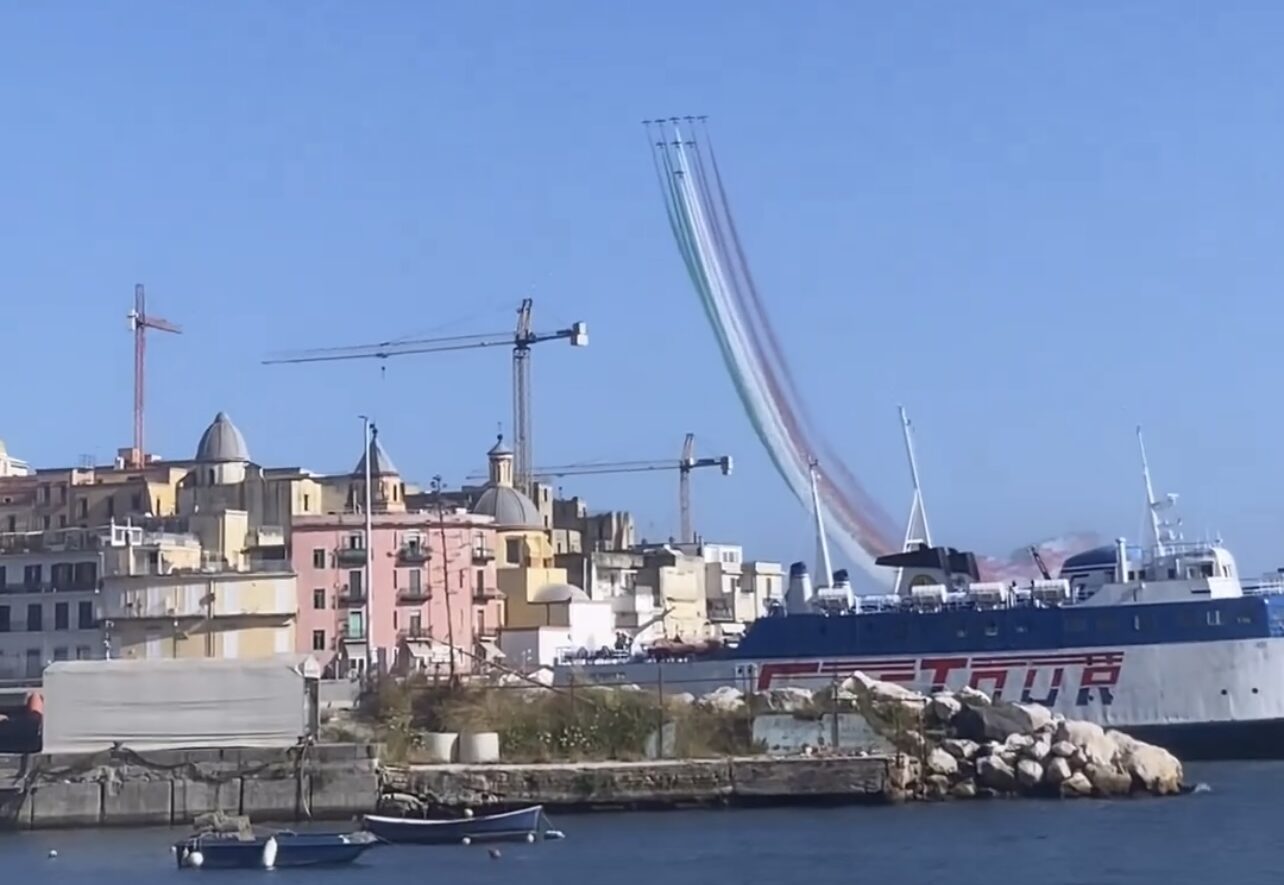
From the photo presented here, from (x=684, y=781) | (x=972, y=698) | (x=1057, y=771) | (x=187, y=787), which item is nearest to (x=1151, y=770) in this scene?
(x=1057, y=771)

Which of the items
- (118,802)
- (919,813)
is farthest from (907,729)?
(118,802)

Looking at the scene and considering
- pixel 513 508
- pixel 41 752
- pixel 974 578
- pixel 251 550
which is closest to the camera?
pixel 41 752

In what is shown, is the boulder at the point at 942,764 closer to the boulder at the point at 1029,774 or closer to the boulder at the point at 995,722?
the boulder at the point at 1029,774

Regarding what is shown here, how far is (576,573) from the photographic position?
80.1 metres

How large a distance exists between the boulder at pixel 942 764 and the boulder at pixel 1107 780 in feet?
9.38

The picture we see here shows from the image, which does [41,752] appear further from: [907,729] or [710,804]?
[907,729]

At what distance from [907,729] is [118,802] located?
1685cm

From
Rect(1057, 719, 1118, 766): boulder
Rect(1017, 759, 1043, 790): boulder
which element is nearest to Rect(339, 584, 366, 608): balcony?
Rect(1057, 719, 1118, 766): boulder

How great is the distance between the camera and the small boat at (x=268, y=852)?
117ft

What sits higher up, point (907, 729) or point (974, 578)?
point (974, 578)

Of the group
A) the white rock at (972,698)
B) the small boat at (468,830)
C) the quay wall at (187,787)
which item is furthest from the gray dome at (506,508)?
the small boat at (468,830)

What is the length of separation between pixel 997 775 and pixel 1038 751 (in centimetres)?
109

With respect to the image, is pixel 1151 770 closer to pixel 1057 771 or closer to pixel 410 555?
pixel 1057 771

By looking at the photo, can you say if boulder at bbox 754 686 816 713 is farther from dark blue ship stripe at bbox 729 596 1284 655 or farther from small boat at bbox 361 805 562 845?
small boat at bbox 361 805 562 845
